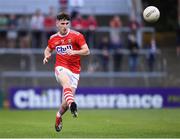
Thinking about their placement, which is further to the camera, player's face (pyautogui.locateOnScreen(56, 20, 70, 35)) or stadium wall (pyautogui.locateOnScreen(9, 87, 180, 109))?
stadium wall (pyautogui.locateOnScreen(9, 87, 180, 109))

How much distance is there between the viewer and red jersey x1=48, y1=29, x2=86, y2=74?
15.5m

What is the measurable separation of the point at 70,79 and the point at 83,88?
1413 centimetres

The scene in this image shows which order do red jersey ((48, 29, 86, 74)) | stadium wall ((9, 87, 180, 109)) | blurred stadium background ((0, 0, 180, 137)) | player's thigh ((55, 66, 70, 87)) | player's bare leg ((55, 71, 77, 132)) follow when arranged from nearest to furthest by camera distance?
player's bare leg ((55, 71, 77, 132)), player's thigh ((55, 66, 70, 87)), red jersey ((48, 29, 86, 74)), blurred stadium background ((0, 0, 180, 137)), stadium wall ((9, 87, 180, 109))

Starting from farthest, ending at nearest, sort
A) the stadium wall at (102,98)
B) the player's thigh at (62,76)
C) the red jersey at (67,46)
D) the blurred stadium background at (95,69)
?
the stadium wall at (102,98), the blurred stadium background at (95,69), the red jersey at (67,46), the player's thigh at (62,76)

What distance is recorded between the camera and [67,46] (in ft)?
50.9

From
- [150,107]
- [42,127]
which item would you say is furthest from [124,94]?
[42,127]

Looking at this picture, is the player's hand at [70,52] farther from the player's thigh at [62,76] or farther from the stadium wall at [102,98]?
the stadium wall at [102,98]

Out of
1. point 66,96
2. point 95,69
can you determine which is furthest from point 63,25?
point 95,69

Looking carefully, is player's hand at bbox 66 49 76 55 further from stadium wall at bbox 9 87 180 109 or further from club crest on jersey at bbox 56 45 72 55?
stadium wall at bbox 9 87 180 109

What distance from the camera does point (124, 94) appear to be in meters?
29.9

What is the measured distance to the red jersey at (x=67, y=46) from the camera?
15.5 m

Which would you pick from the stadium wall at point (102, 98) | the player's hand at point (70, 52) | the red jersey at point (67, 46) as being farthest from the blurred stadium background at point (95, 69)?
the player's hand at point (70, 52)

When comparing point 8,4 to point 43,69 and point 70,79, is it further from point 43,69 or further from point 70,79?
point 70,79

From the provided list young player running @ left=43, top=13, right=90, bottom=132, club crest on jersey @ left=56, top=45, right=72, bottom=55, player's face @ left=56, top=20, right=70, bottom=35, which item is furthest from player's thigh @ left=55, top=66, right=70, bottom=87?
player's face @ left=56, top=20, right=70, bottom=35
